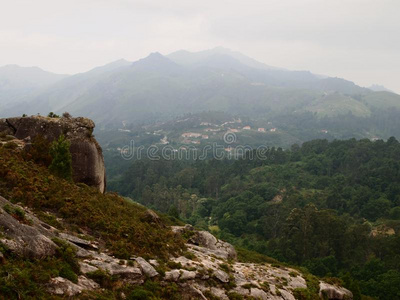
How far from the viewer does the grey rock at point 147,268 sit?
14992 millimetres

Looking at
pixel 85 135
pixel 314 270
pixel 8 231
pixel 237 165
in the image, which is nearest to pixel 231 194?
pixel 237 165

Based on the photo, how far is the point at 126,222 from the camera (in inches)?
782

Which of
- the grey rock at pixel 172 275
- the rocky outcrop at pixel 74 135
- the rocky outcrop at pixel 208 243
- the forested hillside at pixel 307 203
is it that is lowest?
the forested hillside at pixel 307 203

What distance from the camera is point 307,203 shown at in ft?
282

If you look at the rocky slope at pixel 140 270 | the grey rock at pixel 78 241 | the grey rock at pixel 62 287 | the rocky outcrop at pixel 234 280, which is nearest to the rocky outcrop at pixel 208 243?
the rocky outcrop at pixel 234 280

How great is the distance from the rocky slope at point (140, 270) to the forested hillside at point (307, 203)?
12.8m

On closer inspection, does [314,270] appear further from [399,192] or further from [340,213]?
[399,192]

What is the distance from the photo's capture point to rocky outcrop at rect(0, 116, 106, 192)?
2558 cm

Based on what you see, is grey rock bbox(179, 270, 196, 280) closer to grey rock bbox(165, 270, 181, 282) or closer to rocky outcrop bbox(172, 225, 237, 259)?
grey rock bbox(165, 270, 181, 282)

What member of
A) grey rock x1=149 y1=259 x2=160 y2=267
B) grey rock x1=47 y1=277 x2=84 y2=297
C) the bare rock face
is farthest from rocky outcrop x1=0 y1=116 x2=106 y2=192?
grey rock x1=47 y1=277 x2=84 y2=297

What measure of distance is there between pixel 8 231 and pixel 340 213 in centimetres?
8865

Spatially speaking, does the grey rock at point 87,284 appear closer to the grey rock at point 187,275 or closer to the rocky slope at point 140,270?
the rocky slope at point 140,270

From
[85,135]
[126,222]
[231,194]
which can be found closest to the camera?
[126,222]

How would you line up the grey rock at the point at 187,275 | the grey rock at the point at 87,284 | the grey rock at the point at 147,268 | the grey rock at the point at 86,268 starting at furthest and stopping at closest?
the grey rock at the point at 187,275 < the grey rock at the point at 147,268 < the grey rock at the point at 86,268 < the grey rock at the point at 87,284
